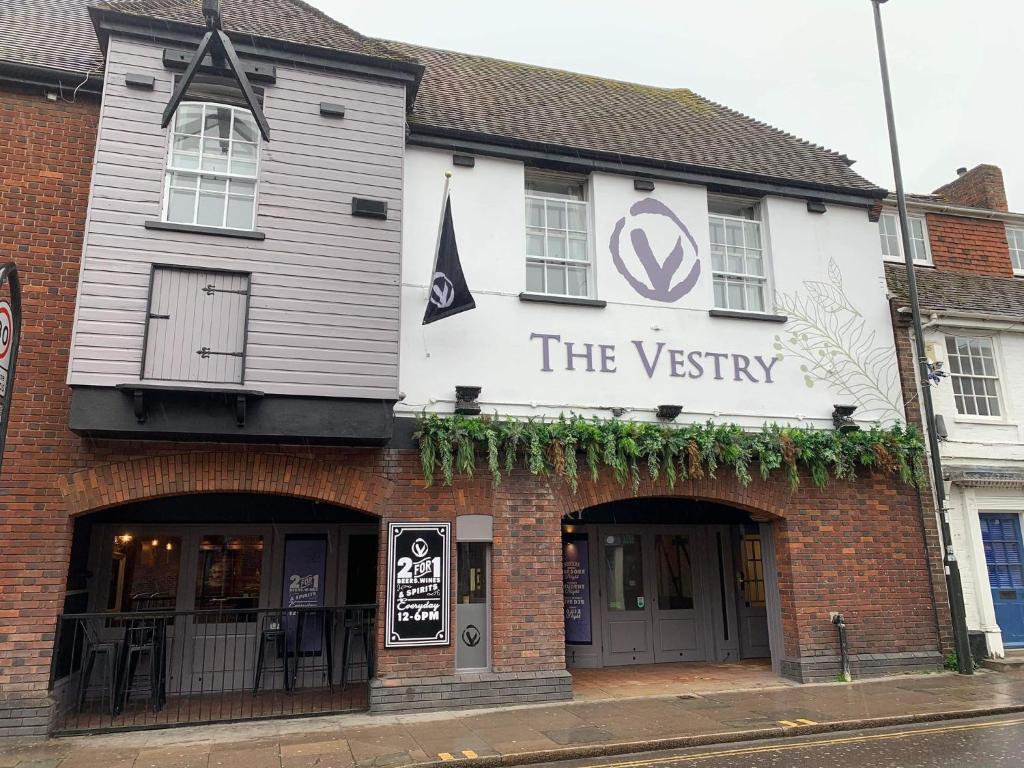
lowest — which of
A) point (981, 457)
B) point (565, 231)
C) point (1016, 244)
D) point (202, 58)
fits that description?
point (981, 457)

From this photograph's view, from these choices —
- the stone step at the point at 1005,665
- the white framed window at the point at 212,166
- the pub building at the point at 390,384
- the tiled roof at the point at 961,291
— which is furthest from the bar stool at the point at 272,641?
the tiled roof at the point at 961,291

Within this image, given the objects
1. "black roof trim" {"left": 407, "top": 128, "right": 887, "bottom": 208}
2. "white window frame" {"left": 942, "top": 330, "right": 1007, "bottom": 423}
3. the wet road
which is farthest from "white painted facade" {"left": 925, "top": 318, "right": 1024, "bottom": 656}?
the wet road

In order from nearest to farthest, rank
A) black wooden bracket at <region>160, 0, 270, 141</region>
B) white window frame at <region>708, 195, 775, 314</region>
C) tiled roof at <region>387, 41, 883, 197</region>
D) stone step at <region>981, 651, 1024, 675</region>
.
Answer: black wooden bracket at <region>160, 0, 270, 141</region> → stone step at <region>981, 651, 1024, 675</region> → tiled roof at <region>387, 41, 883, 197</region> → white window frame at <region>708, 195, 775, 314</region>

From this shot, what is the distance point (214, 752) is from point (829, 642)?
8.37m

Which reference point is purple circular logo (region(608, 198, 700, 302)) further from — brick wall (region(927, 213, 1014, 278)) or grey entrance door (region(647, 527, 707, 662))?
brick wall (region(927, 213, 1014, 278))

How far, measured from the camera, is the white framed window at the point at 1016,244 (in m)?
15.9

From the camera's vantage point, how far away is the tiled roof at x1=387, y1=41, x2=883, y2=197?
38.6 feet

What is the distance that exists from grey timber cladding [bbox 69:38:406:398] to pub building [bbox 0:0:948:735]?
0.13 feet

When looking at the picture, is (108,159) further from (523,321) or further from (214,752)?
(214,752)

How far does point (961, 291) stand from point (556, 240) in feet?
26.4

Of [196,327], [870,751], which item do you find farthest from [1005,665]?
[196,327]

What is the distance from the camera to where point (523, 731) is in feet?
26.7

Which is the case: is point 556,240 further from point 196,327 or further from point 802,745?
point 802,745

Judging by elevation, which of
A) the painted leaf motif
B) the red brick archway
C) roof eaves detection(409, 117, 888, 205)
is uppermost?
roof eaves detection(409, 117, 888, 205)
